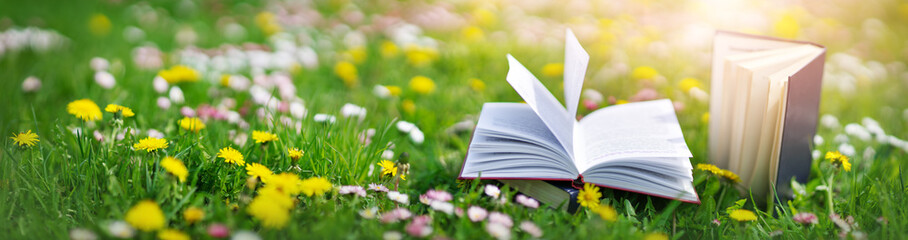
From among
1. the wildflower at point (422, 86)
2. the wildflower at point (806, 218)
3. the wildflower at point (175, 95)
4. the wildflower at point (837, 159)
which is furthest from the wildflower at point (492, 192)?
the wildflower at point (175, 95)

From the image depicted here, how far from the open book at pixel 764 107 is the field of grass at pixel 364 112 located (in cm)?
10

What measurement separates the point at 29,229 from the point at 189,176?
1.20 ft

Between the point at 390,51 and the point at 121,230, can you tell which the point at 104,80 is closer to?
the point at 390,51

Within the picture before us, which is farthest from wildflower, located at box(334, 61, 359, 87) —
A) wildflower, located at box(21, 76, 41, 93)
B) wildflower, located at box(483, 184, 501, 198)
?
wildflower, located at box(483, 184, 501, 198)

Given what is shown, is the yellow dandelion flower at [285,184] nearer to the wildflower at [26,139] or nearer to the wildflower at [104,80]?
the wildflower at [26,139]

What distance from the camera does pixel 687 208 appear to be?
170cm

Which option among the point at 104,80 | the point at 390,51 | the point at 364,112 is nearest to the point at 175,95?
the point at 104,80

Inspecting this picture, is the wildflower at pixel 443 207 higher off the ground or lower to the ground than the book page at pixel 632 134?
higher

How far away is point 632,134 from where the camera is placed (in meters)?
1.69

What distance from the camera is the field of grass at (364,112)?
133 cm

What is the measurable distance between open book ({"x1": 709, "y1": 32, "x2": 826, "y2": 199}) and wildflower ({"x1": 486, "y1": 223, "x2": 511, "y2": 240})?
0.97 meters

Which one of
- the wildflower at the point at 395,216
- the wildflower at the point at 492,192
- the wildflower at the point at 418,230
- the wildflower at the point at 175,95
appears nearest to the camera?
the wildflower at the point at 418,230

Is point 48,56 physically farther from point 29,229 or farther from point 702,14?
point 702,14

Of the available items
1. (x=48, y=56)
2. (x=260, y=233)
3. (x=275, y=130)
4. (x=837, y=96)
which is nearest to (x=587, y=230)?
(x=260, y=233)
